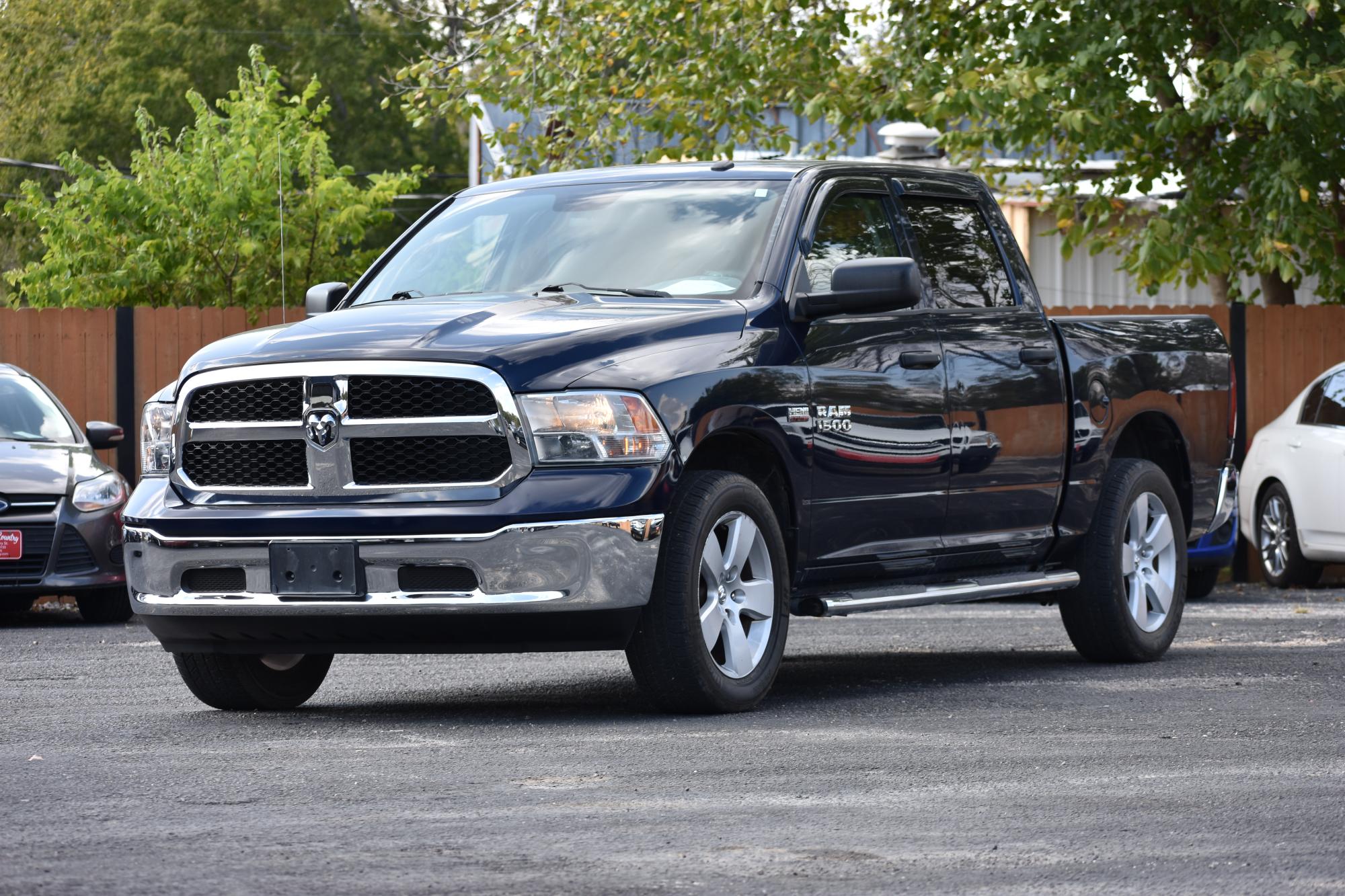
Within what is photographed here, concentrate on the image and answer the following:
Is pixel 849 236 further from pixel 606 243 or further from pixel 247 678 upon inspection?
pixel 247 678

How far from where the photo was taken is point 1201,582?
48.3 feet

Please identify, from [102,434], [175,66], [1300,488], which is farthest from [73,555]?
[175,66]

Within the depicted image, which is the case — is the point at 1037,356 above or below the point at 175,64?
below

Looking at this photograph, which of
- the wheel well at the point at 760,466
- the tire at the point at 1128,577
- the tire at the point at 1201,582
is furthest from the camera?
the tire at the point at 1201,582

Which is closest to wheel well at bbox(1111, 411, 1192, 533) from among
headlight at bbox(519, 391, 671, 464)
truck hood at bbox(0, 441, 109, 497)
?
headlight at bbox(519, 391, 671, 464)

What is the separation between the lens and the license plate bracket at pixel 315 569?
7.17 m

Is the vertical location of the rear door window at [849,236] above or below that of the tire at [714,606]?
above

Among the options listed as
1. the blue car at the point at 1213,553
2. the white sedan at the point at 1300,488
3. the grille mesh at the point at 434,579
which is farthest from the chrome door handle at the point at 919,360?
the white sedan at the point at 1300,488

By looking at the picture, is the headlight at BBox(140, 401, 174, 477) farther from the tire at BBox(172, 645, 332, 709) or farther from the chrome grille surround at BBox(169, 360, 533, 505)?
the tire at BBox(172, 645, 332, 709)

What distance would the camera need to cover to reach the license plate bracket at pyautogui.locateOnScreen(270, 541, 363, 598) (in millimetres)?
7172

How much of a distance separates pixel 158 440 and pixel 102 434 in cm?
596

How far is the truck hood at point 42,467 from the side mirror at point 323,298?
15.3 feet

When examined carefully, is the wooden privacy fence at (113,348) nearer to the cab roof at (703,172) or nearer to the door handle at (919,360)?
the cab roof at (703,172)

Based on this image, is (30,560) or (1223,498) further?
(30,560)
